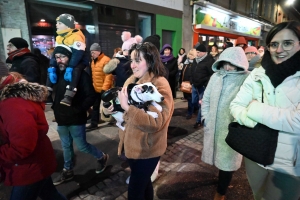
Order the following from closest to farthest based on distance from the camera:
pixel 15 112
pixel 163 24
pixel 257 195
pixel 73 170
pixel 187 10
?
pixel 15 112, pixel 257 195, pixel 73 170, pixel 163 24, pixel 187 10

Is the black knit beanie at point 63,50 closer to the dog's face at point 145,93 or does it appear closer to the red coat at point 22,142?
the red coat at point 22,142

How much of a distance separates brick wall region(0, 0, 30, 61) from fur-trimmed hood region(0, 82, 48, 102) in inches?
186

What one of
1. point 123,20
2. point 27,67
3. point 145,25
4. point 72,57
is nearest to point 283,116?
point 72,57

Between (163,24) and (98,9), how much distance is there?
3.60m

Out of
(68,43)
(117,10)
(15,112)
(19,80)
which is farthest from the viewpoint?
(117,10)

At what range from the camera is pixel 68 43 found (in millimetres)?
2854

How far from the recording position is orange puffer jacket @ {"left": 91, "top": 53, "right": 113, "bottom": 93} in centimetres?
460

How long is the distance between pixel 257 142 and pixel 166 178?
68.0 inches

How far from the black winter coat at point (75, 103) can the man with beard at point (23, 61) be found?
862 mm

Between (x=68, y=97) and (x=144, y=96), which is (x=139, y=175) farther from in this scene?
(x=68, y=97)

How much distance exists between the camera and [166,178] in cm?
297

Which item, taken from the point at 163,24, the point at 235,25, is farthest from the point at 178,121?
the point at 235,25

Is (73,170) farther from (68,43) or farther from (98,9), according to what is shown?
(98,9)

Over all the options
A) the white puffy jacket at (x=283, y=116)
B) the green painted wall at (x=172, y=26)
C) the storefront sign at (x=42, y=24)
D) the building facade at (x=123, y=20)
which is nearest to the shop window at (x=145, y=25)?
the building facade at (x=123, y=20)
